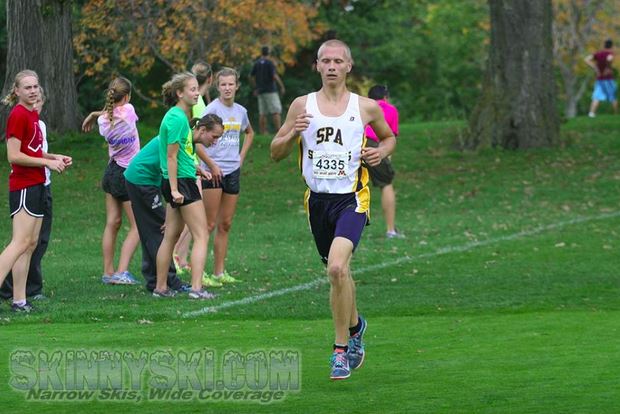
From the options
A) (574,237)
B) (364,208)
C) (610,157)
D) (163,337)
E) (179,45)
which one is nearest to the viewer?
(364,208)

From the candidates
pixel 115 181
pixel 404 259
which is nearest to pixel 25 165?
pixel 115 181

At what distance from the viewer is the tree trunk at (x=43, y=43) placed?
22.5m

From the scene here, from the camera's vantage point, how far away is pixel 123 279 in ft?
44.2

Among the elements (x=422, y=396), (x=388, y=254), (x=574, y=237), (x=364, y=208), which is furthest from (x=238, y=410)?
(x=574, y=237)

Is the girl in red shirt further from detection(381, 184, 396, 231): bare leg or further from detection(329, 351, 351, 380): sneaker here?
detection(381, 184, 396, 231): bare leg

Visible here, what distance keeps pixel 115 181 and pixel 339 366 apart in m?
5.26

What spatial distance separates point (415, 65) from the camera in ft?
177

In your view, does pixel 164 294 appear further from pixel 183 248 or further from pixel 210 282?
pixel 183 248

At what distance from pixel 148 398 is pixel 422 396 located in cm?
165

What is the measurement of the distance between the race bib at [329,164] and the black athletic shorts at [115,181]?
15.2 feet

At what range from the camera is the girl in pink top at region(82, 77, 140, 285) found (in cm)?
1303

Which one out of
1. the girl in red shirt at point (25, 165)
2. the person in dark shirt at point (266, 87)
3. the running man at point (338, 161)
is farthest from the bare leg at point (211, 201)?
the person in dark shirt at point (266, 87)

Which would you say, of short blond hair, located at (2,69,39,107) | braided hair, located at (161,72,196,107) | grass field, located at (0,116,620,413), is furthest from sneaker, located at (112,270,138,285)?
short blond hair, located at (2,69,39,107)

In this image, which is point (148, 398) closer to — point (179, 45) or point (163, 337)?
point (163, 337)
